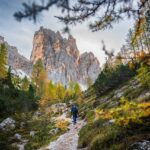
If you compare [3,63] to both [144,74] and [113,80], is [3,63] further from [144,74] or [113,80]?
[144,74]

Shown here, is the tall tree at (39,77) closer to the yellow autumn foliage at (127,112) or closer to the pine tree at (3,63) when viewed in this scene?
the pine tree at (3,63)

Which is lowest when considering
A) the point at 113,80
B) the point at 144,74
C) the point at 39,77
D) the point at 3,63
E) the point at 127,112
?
the point at 127,112

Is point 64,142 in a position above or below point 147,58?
below

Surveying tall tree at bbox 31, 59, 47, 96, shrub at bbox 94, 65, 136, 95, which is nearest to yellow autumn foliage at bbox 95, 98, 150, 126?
shrub at bbox 94, 65, 136, 95

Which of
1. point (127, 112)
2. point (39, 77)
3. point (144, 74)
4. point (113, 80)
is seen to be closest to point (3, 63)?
point (113, 80)

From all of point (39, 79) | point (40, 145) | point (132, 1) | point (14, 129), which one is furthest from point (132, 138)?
point (39, 79)

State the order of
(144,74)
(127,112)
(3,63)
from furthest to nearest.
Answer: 1. (3,63)
2. (144,74)
3. (127,112)

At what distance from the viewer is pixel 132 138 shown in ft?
42.2

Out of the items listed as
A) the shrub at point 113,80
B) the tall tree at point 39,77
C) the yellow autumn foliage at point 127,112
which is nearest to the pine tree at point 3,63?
the shrub at point 113,80

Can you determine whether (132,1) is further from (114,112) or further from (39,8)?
(114,112)

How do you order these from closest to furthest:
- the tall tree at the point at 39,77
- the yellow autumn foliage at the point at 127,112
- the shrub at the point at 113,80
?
1. the yellow autumn foliage at the point at 127,112
2. the shrub at the point at 113,80
3. the tall tree at the point at 39,77

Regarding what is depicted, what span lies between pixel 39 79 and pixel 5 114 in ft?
215

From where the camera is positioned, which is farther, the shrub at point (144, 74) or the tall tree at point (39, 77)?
the tall tree at point (39, 77)

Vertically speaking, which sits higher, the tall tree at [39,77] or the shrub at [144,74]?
the tall tree at [39,77]
